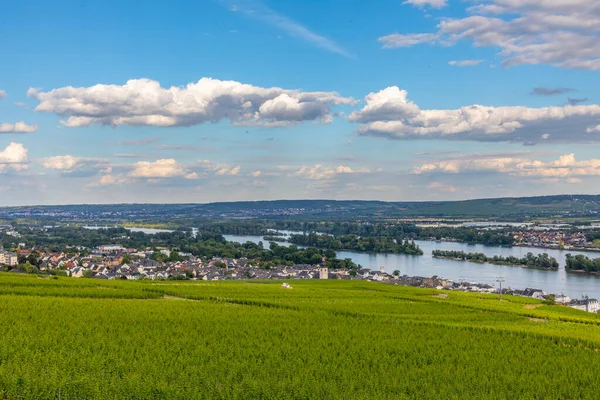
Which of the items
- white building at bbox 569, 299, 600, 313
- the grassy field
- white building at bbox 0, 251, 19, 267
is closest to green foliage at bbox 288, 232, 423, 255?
white building at bbox 569, 299, 600, 313

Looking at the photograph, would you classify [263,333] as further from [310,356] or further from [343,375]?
[343,375]

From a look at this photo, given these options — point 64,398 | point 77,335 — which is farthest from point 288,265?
point 64,398

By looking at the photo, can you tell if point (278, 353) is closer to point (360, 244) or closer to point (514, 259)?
point (514, 259)

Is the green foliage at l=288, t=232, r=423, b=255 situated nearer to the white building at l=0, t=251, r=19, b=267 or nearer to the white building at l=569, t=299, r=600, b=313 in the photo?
the white building at l=569, t=299, r=600, b=313

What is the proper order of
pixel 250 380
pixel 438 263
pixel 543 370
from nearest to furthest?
pixel 250 380, pixel 543 370, pixel 438 263

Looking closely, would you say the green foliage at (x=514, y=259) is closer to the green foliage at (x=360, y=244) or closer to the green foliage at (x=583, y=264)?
the green foliage at (x=583, y=264)

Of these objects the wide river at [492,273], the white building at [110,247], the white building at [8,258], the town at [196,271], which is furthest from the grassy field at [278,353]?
the white building at [110,247]
